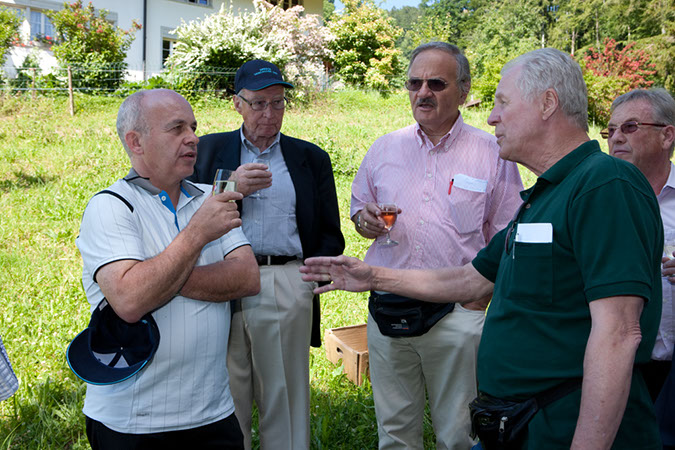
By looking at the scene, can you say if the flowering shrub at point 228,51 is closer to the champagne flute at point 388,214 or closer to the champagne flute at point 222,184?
the champagne flute at point 388,214

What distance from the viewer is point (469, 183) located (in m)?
3.06

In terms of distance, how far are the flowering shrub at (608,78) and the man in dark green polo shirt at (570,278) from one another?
73.8 feet

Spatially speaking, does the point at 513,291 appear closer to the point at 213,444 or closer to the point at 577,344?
the point at 577,344

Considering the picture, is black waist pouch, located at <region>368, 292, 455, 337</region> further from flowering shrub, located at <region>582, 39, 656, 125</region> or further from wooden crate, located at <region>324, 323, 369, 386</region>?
flowering shrub, located at <region>582, 39, 656, 125</region>

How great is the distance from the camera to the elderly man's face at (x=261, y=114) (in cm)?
336

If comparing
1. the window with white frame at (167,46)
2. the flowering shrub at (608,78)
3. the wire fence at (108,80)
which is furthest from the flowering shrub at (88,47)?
the flowering shrub at (608,78)

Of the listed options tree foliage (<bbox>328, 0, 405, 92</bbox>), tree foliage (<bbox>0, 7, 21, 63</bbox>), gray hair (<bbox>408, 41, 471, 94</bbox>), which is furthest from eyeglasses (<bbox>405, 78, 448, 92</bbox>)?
tree foliage (<bbox>328, 0, 405, 92</bbox>)

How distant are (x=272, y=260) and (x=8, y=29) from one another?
14892mm

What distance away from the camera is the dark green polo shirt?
1.52 meters

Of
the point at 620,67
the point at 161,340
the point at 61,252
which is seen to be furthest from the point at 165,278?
the point at 620,67

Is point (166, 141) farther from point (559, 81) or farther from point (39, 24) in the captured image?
point (39, 24)

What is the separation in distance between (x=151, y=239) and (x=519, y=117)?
4.96 ft

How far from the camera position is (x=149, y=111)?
8.01 ft

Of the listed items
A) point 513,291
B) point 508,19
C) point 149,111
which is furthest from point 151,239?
point 508,19
